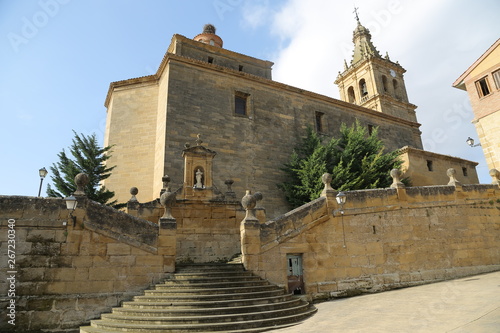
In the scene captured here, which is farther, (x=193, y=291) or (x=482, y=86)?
Answer: (x=482, y=86)

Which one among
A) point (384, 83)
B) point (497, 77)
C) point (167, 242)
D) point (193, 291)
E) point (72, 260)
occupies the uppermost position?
point (384, 83)

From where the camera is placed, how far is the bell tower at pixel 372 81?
27.4m

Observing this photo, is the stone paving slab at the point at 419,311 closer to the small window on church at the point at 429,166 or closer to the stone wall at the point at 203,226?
the stone wall at the point at 203,226

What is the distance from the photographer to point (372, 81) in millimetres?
27750

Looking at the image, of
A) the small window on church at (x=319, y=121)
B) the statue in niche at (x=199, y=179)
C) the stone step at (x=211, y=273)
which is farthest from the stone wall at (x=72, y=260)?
the small window on church at (x=319, y=121)

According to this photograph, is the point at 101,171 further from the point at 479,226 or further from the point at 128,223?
the point at 479,226

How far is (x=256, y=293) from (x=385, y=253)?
447 cm

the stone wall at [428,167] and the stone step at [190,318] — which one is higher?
the stone wall at [428,167]

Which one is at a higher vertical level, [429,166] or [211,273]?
[429,166]

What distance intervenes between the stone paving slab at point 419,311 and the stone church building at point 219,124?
7.65m

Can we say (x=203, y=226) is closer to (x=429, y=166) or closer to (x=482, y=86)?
(x=429, y=166)

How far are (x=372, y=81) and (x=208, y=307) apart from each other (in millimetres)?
26899

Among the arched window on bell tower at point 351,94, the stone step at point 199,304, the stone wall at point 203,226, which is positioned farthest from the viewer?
the arched window on bell tower at point 351,94

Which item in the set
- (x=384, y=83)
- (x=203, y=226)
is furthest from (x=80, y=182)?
(x=384, y=83)
